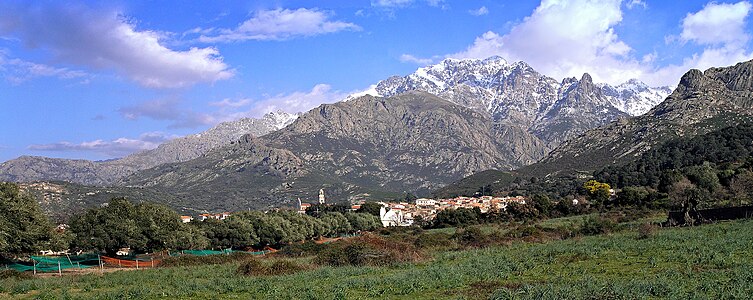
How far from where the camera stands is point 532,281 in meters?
23.0

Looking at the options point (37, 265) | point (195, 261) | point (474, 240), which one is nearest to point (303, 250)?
point (195, 261)

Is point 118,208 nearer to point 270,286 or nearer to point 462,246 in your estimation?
point 462,246

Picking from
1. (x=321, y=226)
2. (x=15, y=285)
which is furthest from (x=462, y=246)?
(x=321, y=226)

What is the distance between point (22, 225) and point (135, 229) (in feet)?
49.3

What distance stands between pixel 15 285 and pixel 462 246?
35664mm

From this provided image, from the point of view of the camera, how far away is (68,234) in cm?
5822

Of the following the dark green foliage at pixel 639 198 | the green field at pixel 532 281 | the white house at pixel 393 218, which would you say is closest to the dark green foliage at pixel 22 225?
the green field at pixel 532 281

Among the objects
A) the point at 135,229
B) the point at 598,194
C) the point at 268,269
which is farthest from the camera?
the point at 598,194

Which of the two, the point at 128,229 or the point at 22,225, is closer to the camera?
the point at 22,225

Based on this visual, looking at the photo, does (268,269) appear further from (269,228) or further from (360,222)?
(360,222)

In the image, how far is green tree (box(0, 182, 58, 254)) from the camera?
47062 mm

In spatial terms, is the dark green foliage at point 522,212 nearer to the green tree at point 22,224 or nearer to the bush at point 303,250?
the bush at point 303,250

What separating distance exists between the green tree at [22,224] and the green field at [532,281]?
18.4 metres

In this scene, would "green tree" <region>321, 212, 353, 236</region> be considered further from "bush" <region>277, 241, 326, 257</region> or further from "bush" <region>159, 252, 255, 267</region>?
"bush" <region>159, 252, 255, 267</region>
